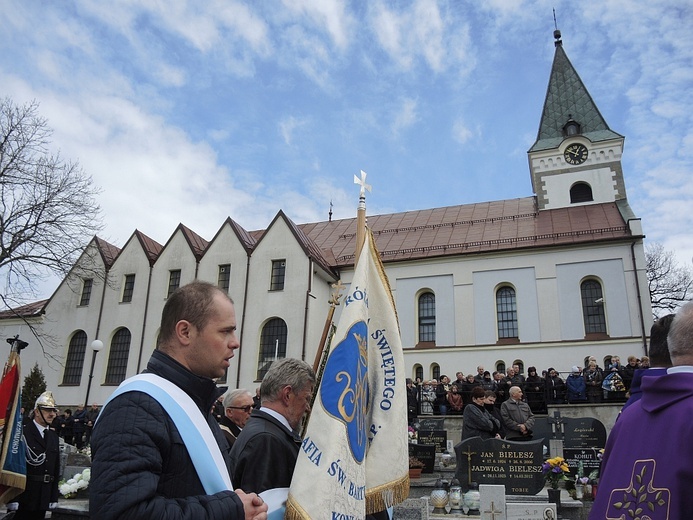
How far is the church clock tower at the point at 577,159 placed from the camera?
31.5 metres

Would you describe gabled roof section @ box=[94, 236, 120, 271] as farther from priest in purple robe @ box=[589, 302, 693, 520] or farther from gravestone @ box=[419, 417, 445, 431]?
priest in purple robe @ box=[589, 302, 693, 520]

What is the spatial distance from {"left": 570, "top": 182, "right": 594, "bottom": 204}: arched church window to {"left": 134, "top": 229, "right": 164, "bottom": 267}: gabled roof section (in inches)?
951

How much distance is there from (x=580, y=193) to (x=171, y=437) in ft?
109

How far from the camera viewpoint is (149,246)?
→ 34281mm

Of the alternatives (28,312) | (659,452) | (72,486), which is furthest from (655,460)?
(28,312)

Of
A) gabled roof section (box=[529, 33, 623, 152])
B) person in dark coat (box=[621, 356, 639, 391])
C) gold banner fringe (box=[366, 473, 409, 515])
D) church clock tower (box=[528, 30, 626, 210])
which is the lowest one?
gold banner fringe (box=[366, 473, 409, 515])

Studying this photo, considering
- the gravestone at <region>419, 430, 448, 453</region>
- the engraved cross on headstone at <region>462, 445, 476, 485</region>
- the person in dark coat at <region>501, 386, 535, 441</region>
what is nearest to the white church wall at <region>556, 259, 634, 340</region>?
the gravestone at <region>419, 430, 448, 453</region>

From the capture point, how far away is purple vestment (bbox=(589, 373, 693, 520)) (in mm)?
2264

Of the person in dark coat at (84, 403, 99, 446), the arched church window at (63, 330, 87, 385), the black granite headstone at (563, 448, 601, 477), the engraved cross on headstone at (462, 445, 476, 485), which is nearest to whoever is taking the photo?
the engraved cross on headstone at (462, 445, 476, 485)

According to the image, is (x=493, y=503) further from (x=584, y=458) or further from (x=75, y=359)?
(x=75, y=359)

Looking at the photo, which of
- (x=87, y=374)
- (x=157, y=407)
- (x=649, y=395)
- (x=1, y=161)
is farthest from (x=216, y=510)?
(x=87, y=374)

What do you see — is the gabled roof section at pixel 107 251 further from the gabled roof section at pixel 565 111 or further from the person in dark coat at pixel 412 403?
the gabled roof section at pixel 565 111

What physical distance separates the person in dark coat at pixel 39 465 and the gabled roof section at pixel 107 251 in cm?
2779

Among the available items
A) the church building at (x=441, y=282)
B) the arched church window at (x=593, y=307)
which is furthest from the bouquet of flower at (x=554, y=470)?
the arched church window at (x=593, y=307)
